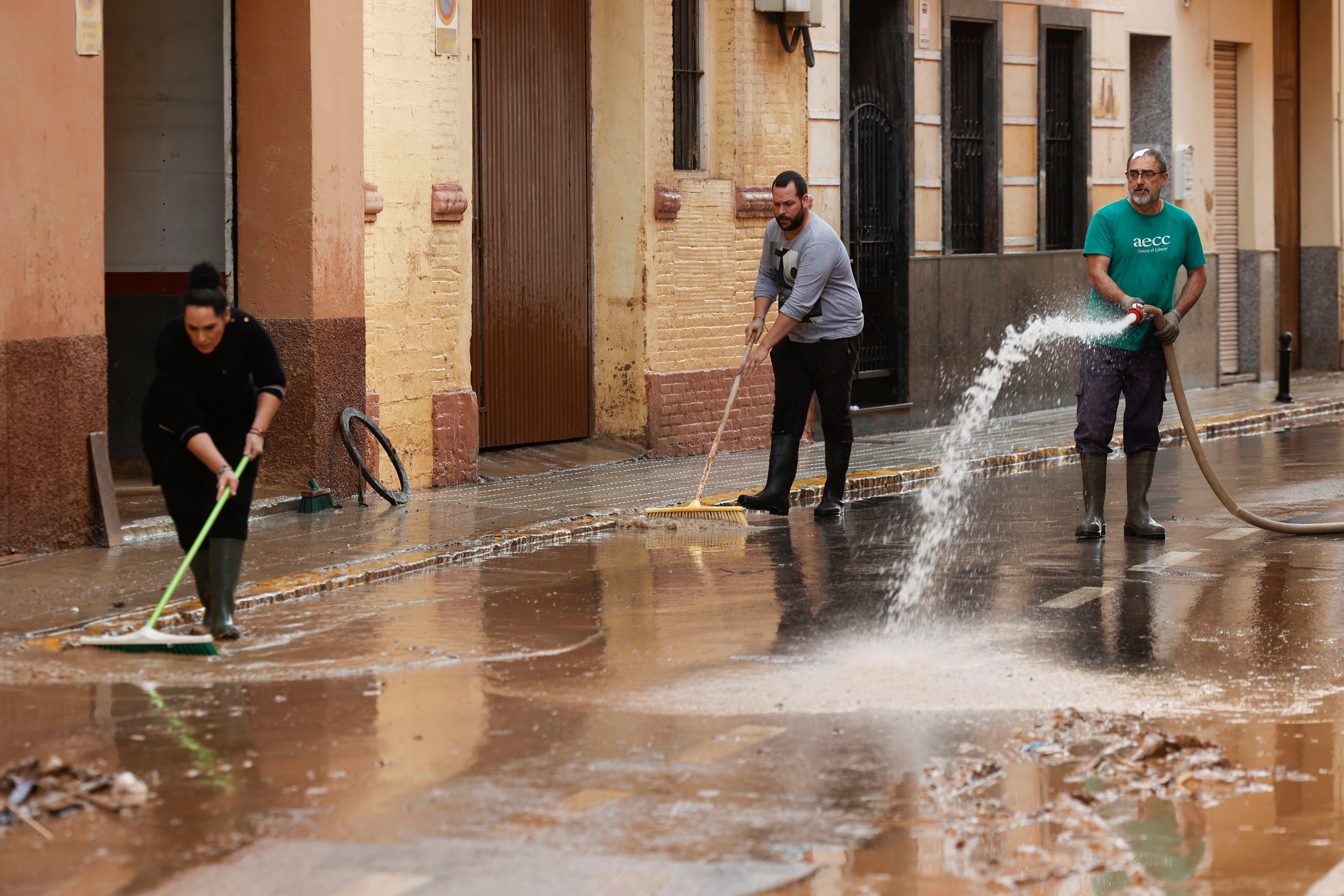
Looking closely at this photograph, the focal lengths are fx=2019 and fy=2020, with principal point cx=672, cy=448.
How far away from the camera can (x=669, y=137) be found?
50.1 feet

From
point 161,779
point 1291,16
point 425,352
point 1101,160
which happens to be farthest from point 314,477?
point 1291,16

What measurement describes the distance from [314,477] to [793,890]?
309 inches

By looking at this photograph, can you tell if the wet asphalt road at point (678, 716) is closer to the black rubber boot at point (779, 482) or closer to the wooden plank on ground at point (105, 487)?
the black rubber boot at point (779, 482)

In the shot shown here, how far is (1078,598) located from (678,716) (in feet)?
9.73

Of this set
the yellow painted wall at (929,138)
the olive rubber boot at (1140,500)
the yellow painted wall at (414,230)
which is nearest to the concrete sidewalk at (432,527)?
the yellow painted wall at (414,230)

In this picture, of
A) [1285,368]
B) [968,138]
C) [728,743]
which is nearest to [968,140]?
[968,138]

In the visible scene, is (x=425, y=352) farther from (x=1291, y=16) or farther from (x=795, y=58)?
(x=1291, y=16)

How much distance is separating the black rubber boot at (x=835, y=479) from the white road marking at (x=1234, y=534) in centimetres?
217

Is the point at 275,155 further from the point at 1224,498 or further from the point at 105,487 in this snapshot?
the point at 1224,498

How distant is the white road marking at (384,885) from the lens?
14.7 ft

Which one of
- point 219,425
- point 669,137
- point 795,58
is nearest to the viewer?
point 219,425

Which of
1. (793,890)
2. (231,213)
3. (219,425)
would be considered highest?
(231,213)

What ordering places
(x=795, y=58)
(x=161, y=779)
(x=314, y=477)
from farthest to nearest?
(x=795, y=58) < (x=314, y=477) < (x=161, y=779)

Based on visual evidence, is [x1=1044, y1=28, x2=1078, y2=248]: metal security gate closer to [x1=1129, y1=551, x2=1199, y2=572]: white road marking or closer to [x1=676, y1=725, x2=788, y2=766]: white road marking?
[x1=1129, y1=551, x2=1199, y2=572]: white road marking
